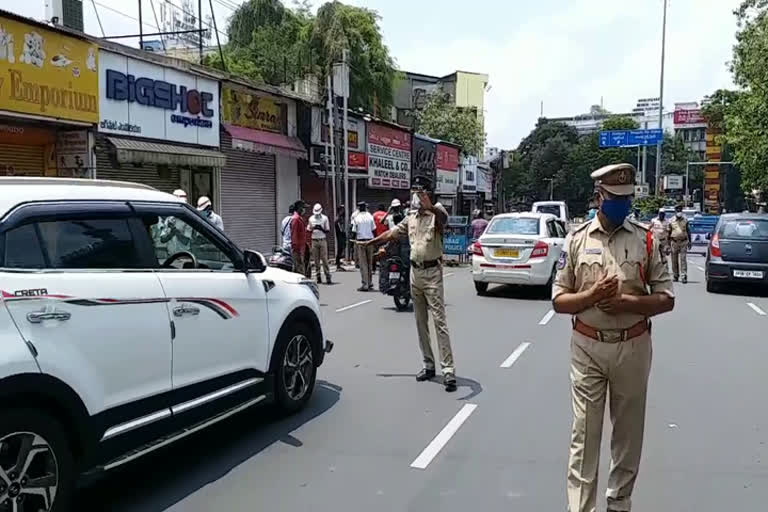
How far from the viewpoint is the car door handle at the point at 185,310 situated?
15.1ft

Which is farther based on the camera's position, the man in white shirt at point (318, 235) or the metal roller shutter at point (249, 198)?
A: the metal roller shutter at point (249, 198)

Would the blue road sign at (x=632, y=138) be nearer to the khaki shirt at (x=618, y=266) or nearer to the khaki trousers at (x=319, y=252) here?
the khaki trousers at (x=319, y=252)

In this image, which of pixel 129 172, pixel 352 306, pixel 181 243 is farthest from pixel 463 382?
pixel 129 172

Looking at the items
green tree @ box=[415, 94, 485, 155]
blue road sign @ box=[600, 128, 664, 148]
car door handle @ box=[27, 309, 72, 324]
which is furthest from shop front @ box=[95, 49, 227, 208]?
blue road sign @ box=[600, 128, 664, 148]

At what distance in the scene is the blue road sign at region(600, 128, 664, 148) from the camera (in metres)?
42.7

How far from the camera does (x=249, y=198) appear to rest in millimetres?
19469

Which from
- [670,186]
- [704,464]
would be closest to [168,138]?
[704,464]

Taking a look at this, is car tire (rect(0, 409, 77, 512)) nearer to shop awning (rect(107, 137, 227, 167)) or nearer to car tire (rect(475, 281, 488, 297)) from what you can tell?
shop awning (rect(107, 137, 227, 167))

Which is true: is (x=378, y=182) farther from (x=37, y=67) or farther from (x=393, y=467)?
(x=393, y=467)

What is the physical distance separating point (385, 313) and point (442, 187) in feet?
83.2

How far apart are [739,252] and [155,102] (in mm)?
12657

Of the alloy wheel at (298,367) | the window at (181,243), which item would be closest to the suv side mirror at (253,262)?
the window at (181,243)

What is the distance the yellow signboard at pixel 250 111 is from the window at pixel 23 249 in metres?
14.5

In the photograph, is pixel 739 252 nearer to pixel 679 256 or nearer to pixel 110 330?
pixel 679 256
